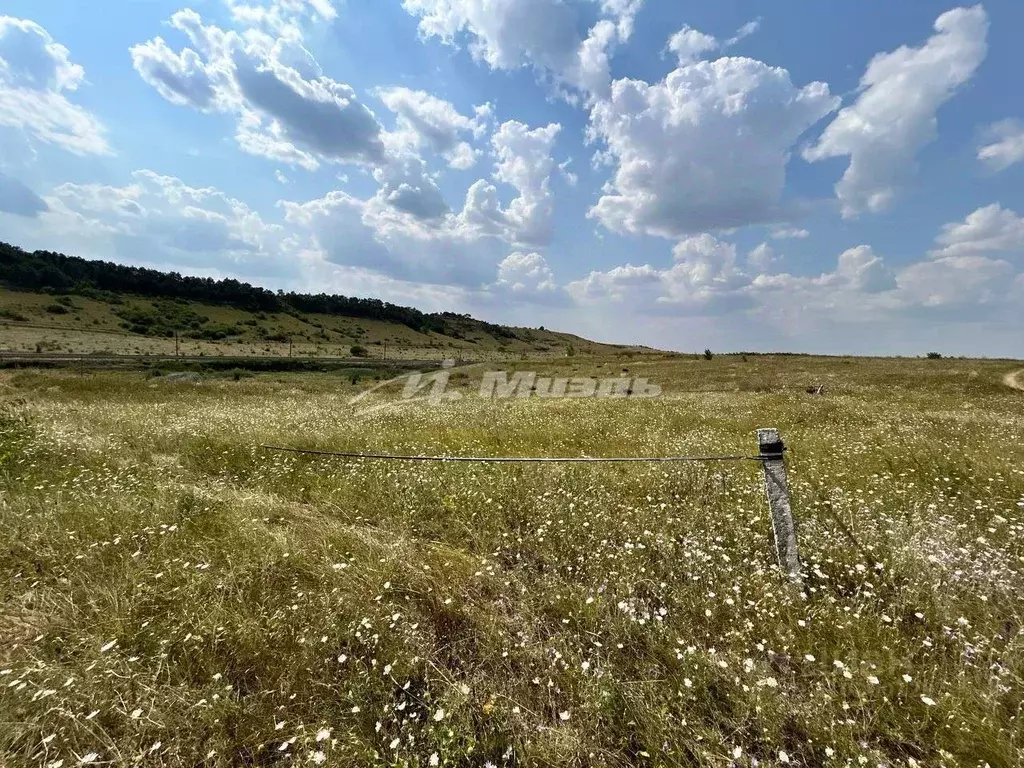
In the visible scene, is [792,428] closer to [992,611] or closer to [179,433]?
[992,611]

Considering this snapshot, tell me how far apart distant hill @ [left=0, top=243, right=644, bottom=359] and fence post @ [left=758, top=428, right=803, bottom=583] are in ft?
283

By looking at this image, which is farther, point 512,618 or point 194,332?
point 194,332

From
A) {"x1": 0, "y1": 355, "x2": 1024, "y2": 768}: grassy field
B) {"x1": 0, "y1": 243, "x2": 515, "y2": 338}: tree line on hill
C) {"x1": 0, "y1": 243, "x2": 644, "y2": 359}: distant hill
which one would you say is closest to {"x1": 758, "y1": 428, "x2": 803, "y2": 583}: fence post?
{"x1": 0, "y1": 355, "x2": 1024, "y2": 768}: grassy field

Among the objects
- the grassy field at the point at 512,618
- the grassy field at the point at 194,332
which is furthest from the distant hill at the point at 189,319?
the grassy field at the point at 512,618

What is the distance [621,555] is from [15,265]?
18092 centimetres

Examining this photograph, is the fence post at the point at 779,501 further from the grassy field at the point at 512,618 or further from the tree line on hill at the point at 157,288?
the tree line on hill at the point at 157,288

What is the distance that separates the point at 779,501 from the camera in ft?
14.8

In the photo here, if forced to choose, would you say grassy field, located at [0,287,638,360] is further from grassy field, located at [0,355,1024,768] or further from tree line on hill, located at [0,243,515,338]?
grassy field, located at [0,355,1024,768]

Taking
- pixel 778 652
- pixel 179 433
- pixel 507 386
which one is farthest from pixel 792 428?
pixel 507 386

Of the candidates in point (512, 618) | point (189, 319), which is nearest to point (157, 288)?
point (189, 319)

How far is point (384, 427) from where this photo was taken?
43.2 ft

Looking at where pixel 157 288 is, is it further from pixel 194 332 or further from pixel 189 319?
pixel 194 332

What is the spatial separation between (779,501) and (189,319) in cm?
13908

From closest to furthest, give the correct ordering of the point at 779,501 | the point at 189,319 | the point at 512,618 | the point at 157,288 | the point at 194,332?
the point at 512,618 < the point at 779,501 < the point at 194,332 < the point at 189,319 < the point at 157,288
